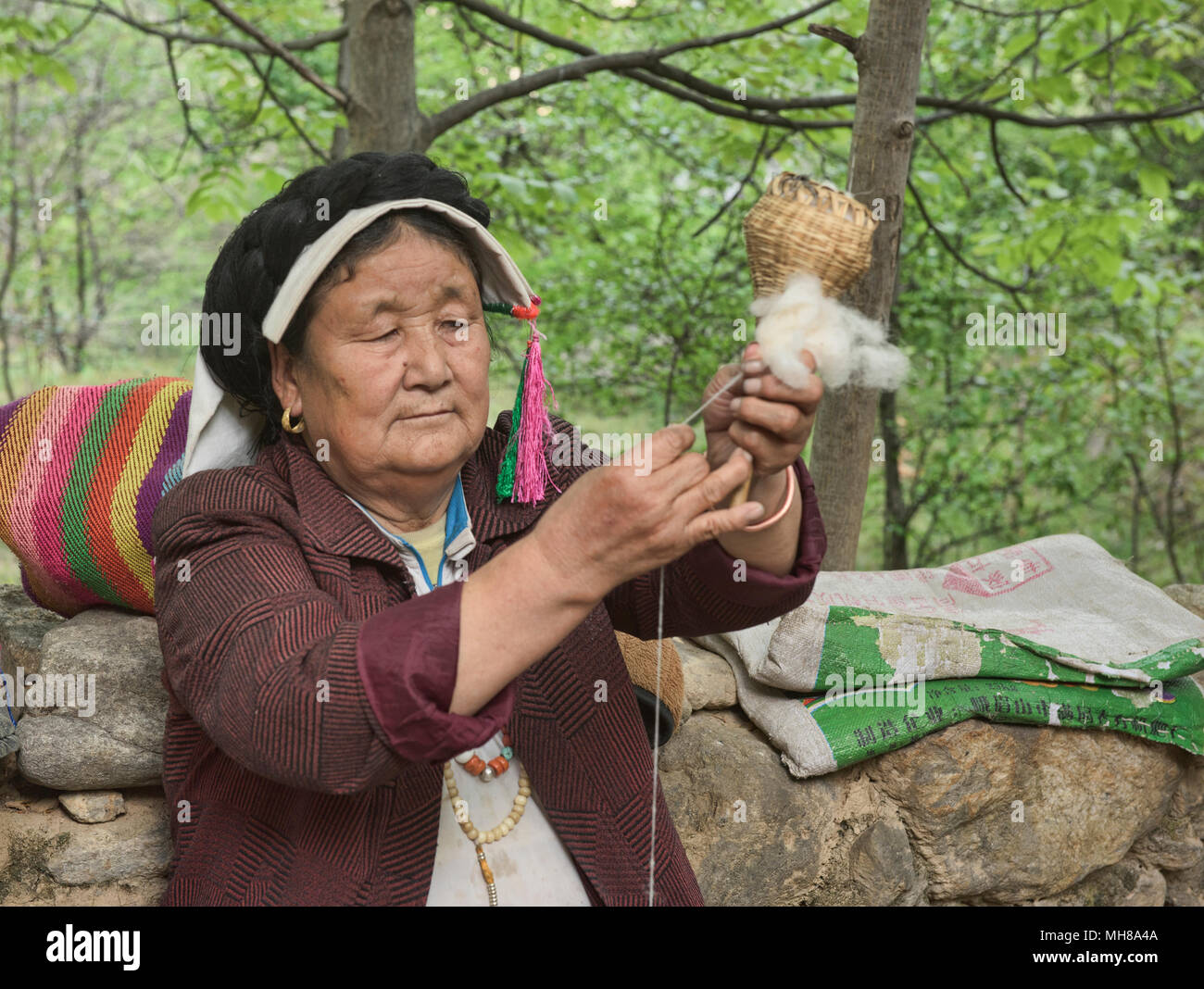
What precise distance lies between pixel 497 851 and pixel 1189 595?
2.89 m

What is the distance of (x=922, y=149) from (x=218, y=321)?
544 centimetres

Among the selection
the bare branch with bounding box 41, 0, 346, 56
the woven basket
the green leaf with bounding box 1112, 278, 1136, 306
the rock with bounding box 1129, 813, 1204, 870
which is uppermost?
the bare branch with bounding box 41, 0, 346, 56

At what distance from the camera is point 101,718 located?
2320 mm

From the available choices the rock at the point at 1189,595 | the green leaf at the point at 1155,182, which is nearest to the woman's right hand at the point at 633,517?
the rock at the point at 1189,595

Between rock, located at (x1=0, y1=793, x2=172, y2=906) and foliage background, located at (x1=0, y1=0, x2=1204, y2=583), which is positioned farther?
foliage background, located at (x1=0, y1=0, x2=1204, y2=583)

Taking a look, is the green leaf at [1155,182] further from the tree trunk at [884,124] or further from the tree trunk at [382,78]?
the tree trunk at [382,78]

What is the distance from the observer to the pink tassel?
78.8 inches

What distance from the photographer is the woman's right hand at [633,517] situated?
1419 mm

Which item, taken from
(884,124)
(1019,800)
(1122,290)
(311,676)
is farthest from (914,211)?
(311,676)

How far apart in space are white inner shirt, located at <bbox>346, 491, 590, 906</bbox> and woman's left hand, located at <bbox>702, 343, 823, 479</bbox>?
57 cm

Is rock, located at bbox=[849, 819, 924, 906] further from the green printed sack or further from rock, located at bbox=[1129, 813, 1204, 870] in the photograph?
rock, located at bbox=[1129, 813, 1204, 870]

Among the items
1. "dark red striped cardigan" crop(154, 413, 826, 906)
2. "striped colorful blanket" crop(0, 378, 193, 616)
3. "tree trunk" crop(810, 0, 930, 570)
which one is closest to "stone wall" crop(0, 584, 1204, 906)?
"striped colorful blanket" crop(0, 378, 193, 616)

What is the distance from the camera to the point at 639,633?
2102 mm

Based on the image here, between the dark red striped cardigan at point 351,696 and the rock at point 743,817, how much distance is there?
706 millimetres
